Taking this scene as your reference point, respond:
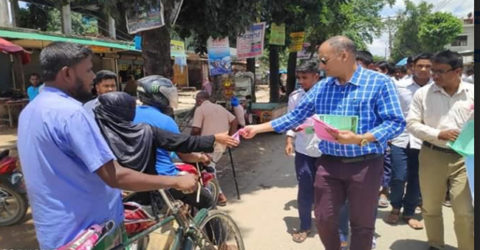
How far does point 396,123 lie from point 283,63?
143 ft

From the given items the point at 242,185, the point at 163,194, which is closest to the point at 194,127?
the point at 242,185

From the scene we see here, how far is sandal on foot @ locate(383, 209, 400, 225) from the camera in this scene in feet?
13.8

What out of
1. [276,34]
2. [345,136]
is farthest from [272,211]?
[276,34]

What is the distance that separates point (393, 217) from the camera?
4.23 metres

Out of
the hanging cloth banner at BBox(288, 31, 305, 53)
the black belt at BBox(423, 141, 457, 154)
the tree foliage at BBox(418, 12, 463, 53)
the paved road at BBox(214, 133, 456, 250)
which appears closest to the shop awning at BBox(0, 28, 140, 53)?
the paved road at BBox(214, 133, 456, 250)

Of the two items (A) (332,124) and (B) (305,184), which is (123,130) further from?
(B) (305,184)

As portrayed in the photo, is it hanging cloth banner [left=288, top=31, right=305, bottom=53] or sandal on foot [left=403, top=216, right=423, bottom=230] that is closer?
sandal on foot [left=403, top=216, right=423, bottom=230]

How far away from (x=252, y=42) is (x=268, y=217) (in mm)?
4667

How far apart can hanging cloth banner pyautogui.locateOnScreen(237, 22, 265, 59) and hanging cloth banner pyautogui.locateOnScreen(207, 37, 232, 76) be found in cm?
135

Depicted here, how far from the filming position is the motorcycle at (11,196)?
4465mm

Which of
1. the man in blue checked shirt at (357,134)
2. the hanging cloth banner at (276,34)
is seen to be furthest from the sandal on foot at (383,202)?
the hanging cloth banner at (276,34)

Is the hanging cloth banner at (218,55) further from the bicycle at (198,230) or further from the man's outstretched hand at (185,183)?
the man's outstretched hand at (185,183)

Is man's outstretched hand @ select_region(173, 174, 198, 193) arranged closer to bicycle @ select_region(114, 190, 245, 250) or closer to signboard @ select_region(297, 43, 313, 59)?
bicycle @ select_region(114, 190, 245, 250)

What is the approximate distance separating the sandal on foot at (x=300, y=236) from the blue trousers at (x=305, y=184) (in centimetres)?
5
